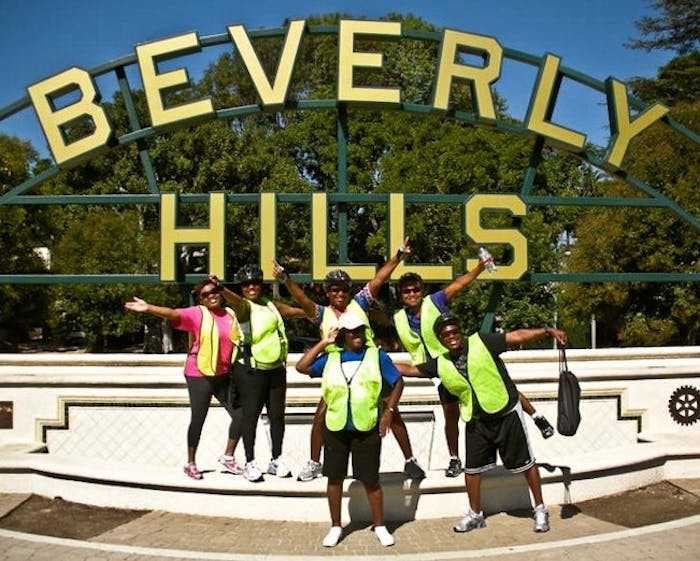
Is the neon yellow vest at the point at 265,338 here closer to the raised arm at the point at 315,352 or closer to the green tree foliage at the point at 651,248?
the raised arm at the point at 315,352

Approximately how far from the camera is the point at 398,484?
6133mm

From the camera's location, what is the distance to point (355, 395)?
211 inches

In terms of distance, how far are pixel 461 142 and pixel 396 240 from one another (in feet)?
53.4

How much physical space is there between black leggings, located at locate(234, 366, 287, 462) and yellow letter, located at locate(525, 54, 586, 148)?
6.22 meters

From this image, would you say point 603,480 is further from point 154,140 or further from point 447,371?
point 154,140

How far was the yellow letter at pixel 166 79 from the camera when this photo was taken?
10.4 m

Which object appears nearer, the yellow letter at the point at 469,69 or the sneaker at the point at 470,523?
the sneaker at the point at 470,523

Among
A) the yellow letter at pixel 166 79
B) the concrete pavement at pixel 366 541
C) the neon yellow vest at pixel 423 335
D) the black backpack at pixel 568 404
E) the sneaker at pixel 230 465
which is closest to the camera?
the concrete pavement at pixel 366 541

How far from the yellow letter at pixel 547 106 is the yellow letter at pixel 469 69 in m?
0.61

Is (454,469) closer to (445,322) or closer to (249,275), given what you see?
(445,322)

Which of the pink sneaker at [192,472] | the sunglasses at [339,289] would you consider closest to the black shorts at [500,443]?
the sunglasses at [339,289]

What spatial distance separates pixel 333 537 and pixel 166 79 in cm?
724

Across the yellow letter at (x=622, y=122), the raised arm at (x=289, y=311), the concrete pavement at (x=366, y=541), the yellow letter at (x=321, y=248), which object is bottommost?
the concrete pavement at (x=366, y=541)

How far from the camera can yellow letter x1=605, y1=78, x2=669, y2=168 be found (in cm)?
1093
